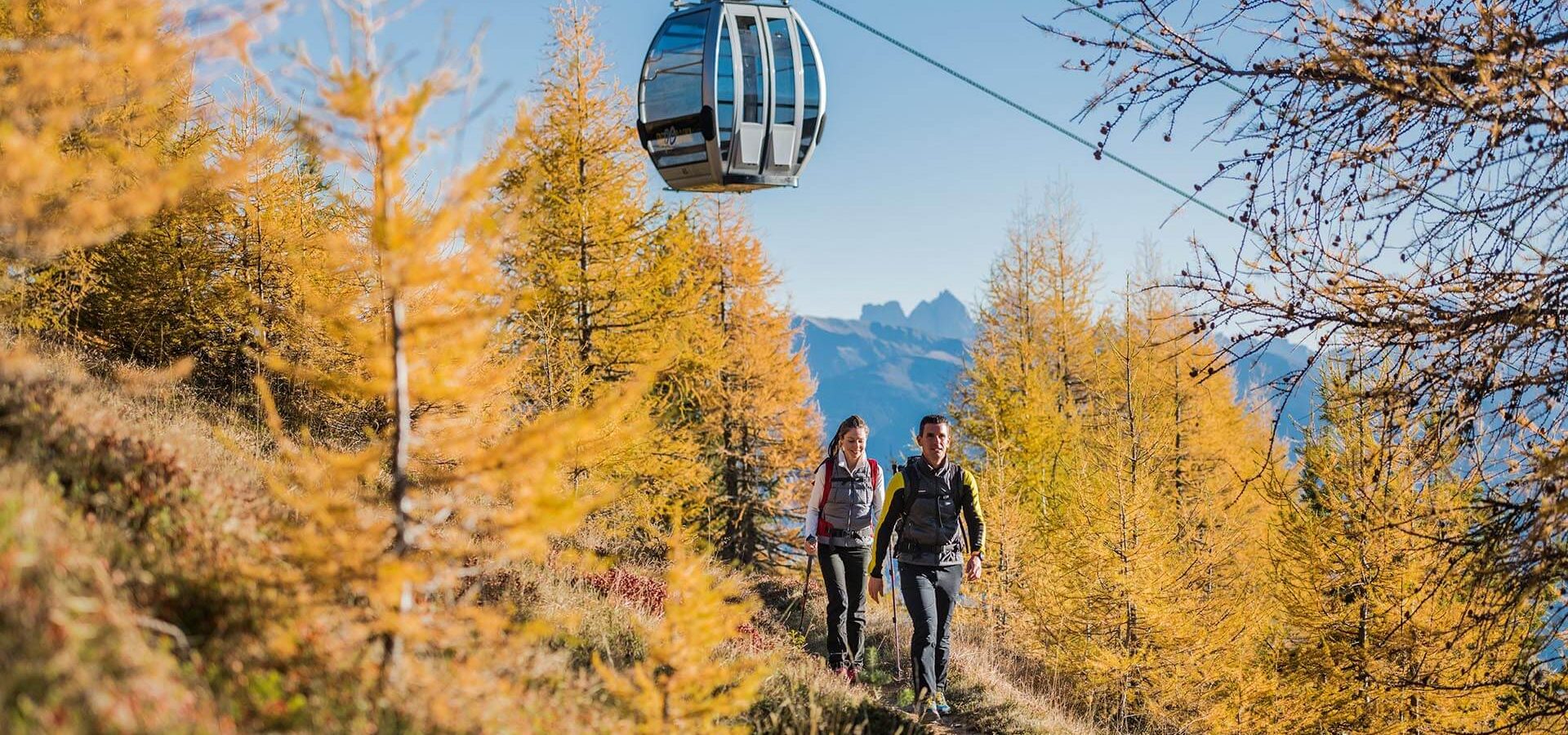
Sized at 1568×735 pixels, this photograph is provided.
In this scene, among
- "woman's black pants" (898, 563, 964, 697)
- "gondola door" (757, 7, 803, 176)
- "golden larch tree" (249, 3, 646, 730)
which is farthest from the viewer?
"gondola door" (757, 7, 803, 176)

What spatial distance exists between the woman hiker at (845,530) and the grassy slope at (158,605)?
3.69 ft

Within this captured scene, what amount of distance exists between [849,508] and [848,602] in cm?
78

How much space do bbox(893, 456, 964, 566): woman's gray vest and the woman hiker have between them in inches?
22.8

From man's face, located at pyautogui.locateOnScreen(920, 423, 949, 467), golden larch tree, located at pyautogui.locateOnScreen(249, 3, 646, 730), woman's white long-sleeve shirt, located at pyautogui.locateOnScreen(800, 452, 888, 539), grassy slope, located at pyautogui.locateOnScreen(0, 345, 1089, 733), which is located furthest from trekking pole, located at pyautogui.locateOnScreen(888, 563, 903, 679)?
golden larch tree, located at pyautogui.locateOnScreen(249, 3, 646, 730)

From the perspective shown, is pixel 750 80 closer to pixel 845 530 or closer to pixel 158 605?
pixel 845 530

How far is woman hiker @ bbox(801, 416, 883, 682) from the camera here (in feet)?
21.1

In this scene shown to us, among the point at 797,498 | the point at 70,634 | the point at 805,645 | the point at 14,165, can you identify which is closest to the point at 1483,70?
the point at 70,634

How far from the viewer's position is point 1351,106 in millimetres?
3613

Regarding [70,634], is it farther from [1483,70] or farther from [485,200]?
[1483,70]

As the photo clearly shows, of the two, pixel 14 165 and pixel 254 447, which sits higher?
pixel 14 165

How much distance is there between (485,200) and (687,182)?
4.42 meters

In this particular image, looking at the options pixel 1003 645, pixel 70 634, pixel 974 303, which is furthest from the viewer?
pixel 974 303

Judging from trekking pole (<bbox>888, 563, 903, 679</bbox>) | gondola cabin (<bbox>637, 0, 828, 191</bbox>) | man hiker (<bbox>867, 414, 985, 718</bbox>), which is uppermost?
gondola cabin (<bbox>637, 0, 828, 191</bbox>)

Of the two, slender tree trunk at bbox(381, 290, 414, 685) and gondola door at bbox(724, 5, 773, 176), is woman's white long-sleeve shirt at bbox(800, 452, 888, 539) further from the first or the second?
slender tree trunk at bbox(381, 290, 414, 685)
